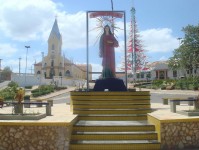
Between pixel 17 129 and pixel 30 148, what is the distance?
0.65 m

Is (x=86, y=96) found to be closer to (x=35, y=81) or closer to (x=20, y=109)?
(x=20, y=109)

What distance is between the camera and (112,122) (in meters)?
10.7

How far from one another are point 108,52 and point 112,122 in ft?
22.3

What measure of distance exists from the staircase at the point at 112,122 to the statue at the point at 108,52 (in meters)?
3.70

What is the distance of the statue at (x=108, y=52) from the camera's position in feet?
54.8

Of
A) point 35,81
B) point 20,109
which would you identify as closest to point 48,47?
point 35,81

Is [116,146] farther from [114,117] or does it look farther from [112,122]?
[114,117]

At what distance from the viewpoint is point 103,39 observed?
1675cm

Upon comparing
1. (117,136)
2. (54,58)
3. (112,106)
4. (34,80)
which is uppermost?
(54,58)

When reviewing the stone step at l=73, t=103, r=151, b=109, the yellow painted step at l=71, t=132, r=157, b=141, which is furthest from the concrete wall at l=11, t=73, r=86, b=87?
the yellow painted step at l=71, t=132, r=157, b=141

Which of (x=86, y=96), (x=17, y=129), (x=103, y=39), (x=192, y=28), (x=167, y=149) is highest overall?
(x=192, y=28)

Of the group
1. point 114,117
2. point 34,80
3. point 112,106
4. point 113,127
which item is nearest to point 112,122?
point 114,117

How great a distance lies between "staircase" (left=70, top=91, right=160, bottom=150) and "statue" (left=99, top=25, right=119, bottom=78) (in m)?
3.70

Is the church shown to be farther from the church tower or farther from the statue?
the statue
